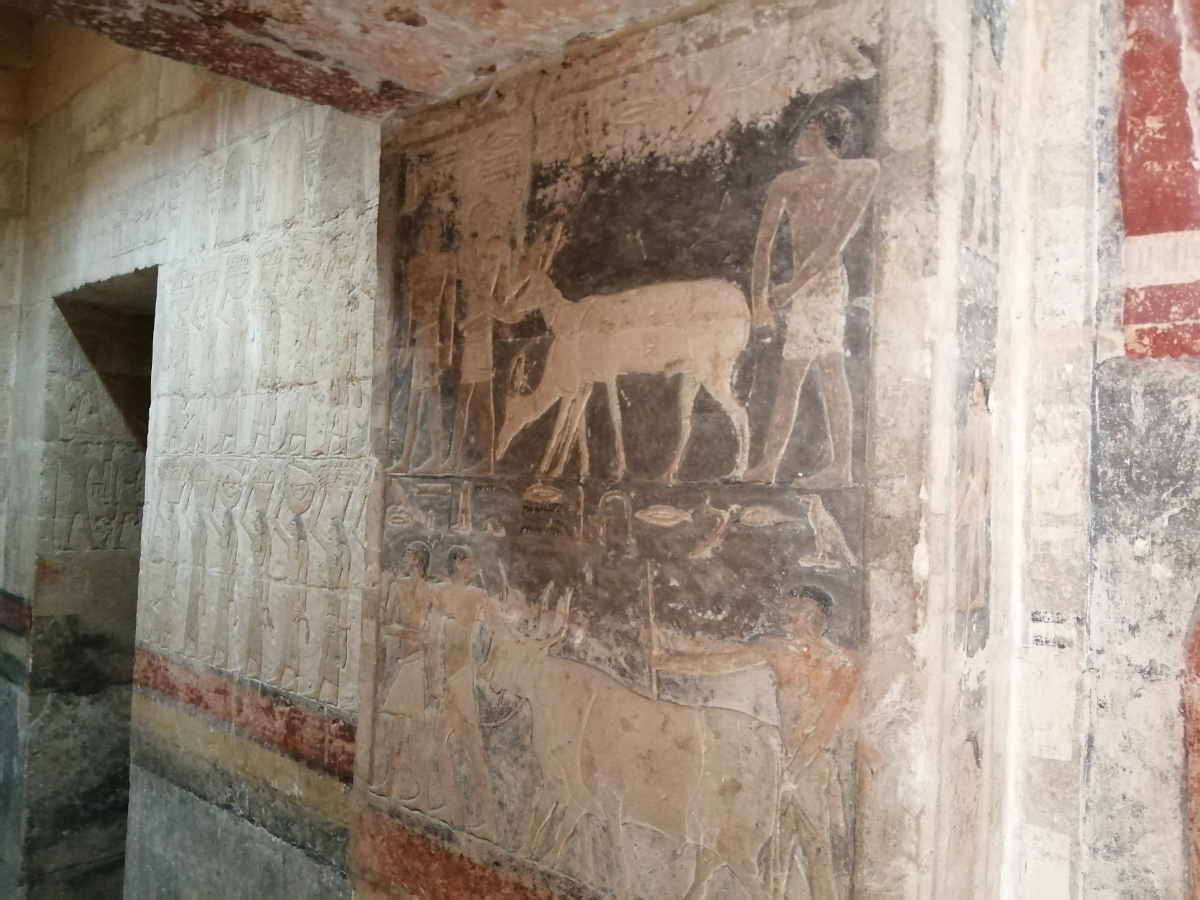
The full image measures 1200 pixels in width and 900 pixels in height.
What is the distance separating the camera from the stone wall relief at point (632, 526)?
1.86 meters

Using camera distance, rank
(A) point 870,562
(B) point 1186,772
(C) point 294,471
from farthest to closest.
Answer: (C) point 294,471, (B) point 1186,772, (A) point 870,562

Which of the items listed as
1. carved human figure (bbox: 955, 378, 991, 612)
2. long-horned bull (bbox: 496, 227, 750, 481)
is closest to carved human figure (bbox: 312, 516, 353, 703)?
long-horned bull (bbox: 496, 227, 750, 481)

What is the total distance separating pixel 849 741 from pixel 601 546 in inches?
28.5

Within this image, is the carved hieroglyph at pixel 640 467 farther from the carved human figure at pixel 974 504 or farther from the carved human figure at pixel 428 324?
the carved human figure at pixel 974 504

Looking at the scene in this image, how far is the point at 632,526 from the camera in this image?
7.07 ft

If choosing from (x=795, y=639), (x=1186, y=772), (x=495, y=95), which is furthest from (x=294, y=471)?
(x=1186, y=772)

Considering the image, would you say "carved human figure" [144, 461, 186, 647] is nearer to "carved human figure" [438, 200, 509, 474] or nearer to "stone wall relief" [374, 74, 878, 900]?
"stone wall relief" [374, 74, 878, 900]

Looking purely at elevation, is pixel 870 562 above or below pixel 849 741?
above

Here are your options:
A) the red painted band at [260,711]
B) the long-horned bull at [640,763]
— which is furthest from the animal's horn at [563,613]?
the red painted band at [260,711]

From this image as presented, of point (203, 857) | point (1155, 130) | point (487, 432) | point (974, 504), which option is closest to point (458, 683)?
point (487, 432)

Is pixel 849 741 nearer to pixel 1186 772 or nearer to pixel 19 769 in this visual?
pixel 1186 772

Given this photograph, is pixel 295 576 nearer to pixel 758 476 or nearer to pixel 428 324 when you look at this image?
pixel 428 324

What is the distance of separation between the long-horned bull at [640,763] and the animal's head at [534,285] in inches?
31.6

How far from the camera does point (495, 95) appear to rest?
2537 mm
